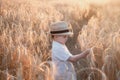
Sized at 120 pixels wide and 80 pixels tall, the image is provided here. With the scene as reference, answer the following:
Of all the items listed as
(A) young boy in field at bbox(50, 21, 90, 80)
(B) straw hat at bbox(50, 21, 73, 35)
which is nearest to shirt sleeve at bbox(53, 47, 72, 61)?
(A) young boy in field at bbox(50, 21, 90, 80)

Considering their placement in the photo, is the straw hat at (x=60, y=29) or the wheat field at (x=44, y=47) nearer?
the wheat field at (x=44, y=47)

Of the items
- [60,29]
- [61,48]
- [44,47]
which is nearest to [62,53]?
[61,48]

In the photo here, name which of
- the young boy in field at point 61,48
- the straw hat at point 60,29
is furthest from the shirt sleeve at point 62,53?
the straw hat at point 60,29

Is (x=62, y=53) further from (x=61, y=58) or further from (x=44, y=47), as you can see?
(x=44, y=47)

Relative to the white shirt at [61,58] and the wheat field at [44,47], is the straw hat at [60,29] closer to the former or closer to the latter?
the white shirt at [61,58]

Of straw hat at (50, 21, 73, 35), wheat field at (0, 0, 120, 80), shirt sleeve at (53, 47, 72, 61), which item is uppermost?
straw hat at (50, 21, 73, 35)

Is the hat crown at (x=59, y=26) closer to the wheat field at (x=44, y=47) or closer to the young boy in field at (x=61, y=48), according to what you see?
the young boy in field at (x=61, y=48)

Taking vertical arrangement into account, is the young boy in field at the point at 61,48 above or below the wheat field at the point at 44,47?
above

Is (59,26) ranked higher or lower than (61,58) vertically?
higher

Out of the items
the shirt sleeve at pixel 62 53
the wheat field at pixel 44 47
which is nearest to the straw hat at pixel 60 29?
the shirt sleeve at pixel 62 53

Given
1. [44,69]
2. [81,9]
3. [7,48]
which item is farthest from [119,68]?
[81,9]

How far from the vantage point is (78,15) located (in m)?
6.17

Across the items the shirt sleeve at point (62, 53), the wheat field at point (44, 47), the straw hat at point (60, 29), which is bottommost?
the wheat field at point (44, 47)

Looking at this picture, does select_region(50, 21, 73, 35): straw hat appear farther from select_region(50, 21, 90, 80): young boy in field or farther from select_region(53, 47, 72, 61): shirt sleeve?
select_region(53, 47, 72, 61): shirt sleeve
